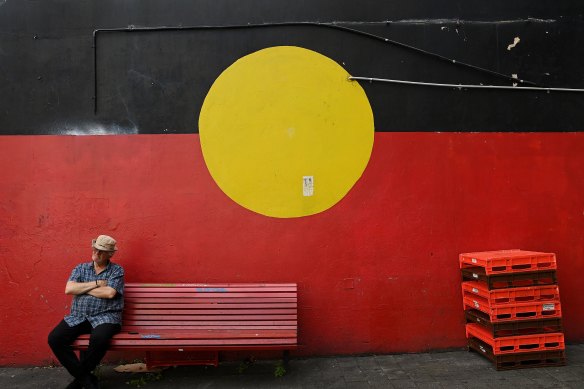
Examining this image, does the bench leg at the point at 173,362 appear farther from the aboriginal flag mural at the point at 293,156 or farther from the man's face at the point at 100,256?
the man's face at the point at 100,256

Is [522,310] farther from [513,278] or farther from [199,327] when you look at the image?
[199,327]

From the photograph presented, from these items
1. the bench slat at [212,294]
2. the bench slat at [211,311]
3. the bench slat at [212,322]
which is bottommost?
the bench slat at [212,322]

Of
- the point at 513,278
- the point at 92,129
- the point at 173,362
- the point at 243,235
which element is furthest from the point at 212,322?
the point at 513,278

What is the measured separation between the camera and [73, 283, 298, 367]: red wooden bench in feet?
13.4

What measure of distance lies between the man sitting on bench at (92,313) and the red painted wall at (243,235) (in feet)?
1.49

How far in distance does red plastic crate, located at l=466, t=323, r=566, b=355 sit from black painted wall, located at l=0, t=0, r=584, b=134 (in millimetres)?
2340

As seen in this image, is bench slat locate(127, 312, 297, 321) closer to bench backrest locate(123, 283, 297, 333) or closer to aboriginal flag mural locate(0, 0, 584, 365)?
bench backrest locate(123, 283, 297, 333)

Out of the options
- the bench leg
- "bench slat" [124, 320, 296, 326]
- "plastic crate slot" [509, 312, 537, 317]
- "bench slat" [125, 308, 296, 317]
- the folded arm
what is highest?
the folded arm

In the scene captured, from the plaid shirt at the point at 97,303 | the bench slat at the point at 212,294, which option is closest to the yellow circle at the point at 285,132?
the bench slat at the point at 212,294

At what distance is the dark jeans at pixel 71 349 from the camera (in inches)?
156

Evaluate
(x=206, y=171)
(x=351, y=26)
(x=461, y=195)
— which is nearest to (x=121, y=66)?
(x=206, y=171)

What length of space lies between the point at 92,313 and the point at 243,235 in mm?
1703

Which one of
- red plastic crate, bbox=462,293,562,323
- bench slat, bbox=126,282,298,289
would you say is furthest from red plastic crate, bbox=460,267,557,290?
bench slat, bbox=126,282,298,289

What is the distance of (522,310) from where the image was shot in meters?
4.31
